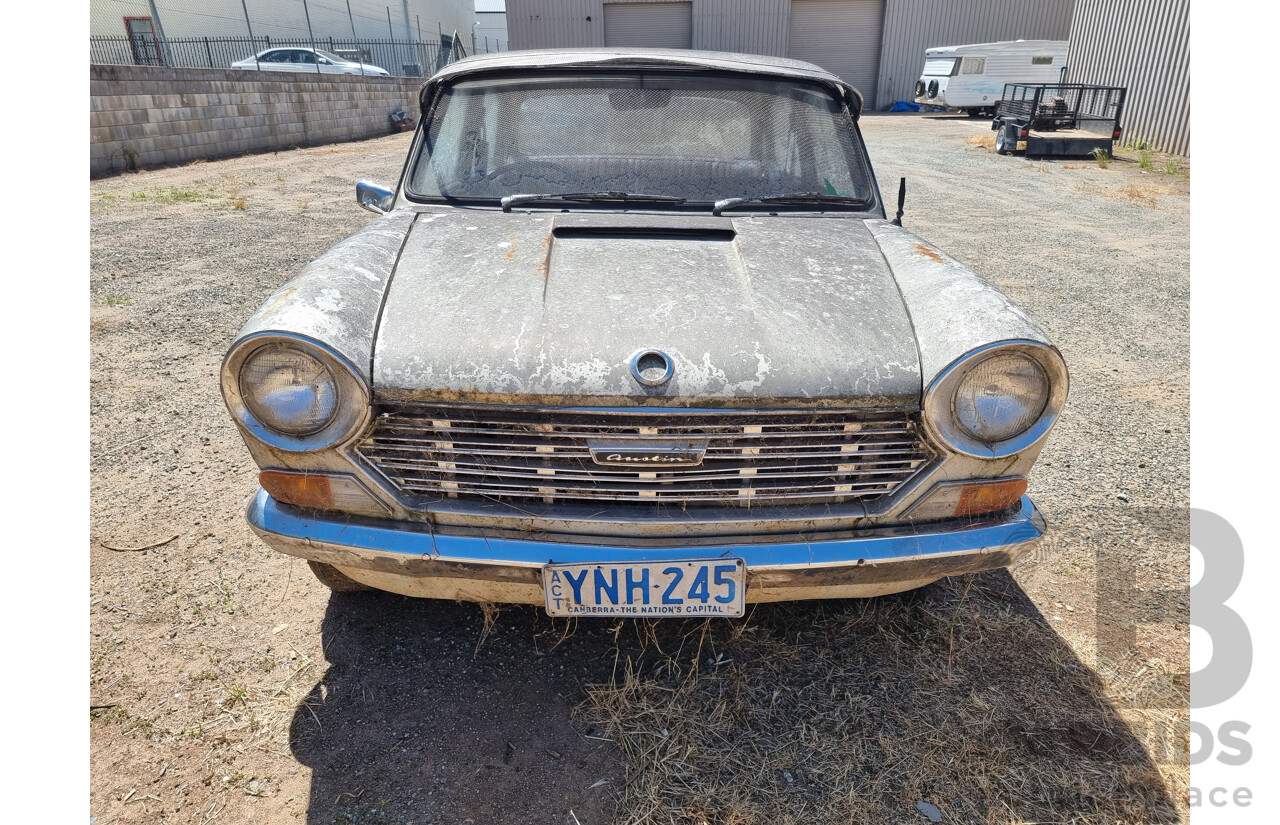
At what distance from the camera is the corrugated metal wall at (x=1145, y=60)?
1373 centimetres

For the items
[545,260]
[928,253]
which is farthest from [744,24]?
[545,260]

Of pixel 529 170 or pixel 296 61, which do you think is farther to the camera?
pixel 296 61

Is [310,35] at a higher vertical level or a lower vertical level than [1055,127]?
higher

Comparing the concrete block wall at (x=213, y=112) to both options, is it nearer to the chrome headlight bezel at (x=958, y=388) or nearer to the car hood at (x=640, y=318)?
the car hood at (x=640, y=318)

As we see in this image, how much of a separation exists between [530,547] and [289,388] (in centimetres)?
73

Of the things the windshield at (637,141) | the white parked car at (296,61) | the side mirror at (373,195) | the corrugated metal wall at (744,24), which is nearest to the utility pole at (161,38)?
the white parked car at (296,61)

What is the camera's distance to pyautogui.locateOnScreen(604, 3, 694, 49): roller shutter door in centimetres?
2772

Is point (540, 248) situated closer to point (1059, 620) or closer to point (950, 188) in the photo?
point (1059, 620)

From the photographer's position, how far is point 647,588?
1901mm

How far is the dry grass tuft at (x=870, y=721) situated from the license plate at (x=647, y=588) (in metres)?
0.41

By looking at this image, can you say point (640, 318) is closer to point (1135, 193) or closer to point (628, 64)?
point (628, 64)

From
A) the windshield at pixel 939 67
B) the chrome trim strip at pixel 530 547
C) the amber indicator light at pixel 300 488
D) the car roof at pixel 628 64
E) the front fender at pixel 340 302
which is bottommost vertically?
the windshield at pixel 939 67

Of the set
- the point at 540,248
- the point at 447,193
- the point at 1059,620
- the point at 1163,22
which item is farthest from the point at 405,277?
the point at 1163,22

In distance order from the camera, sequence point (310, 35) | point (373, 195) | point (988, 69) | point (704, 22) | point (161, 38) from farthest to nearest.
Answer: point (704, 22) < point (988, 69) < point (310, 35) < point (161, 38) < point (373, 195)
